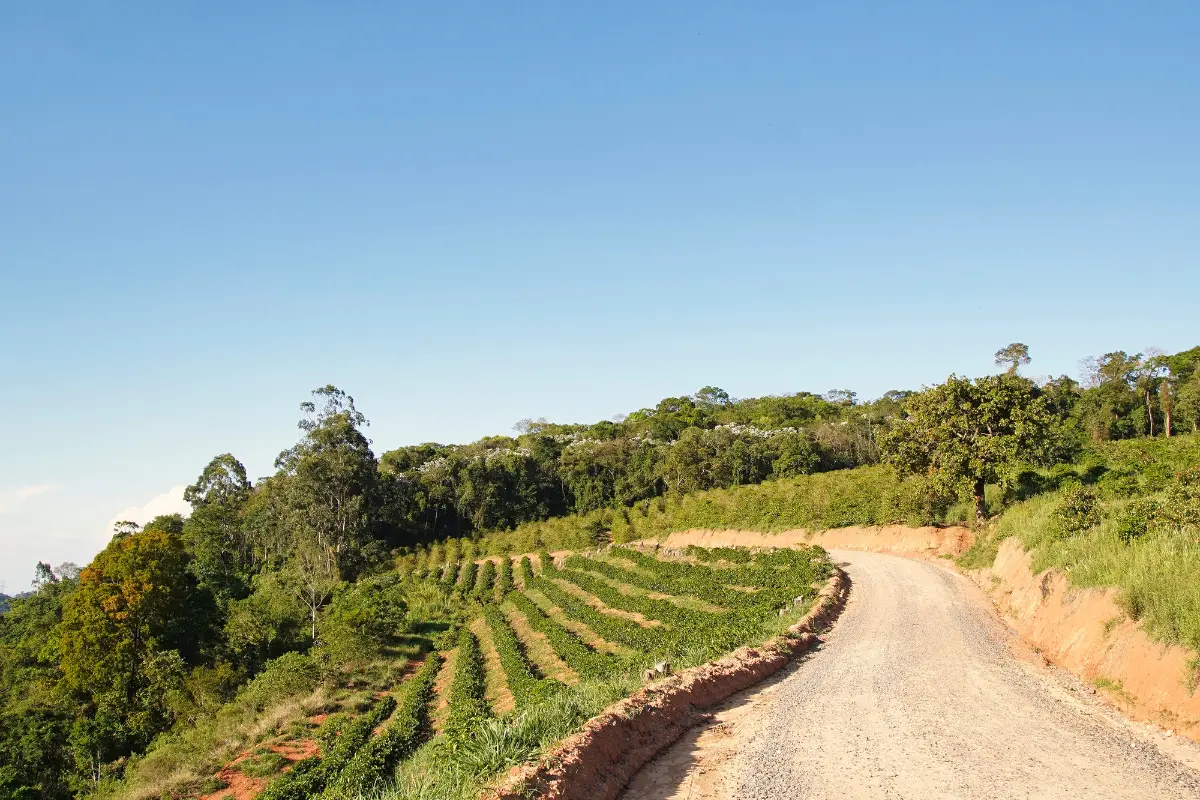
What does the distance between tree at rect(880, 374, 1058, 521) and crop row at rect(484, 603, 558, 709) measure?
2143cm

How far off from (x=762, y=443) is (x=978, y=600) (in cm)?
5567

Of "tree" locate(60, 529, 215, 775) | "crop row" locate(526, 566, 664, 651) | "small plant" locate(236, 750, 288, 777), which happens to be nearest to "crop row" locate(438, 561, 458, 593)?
"crop row" locate(526, 566, 664, 651)

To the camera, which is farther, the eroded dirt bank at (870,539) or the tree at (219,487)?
the tree at (219,487)

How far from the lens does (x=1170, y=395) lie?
62156 millimetres

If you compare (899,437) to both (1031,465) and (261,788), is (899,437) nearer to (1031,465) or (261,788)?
(1031,465)

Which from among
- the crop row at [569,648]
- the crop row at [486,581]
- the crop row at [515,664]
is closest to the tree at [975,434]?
the crop row at [569,648]

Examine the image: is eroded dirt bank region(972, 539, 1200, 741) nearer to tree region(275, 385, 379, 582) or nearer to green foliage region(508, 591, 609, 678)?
green foliage region(508, 591, 609, 678)

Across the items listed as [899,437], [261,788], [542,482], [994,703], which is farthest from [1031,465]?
[542,482]

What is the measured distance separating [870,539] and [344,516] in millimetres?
41325

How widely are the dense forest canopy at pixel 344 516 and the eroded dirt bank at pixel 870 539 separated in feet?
8.22

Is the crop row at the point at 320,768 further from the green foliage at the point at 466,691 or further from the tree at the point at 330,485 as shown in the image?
the tree at the point at 330,485

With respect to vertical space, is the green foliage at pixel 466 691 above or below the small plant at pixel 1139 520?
below

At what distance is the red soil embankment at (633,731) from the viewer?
353 inches

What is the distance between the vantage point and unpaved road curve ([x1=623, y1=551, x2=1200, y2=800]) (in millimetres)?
9461
